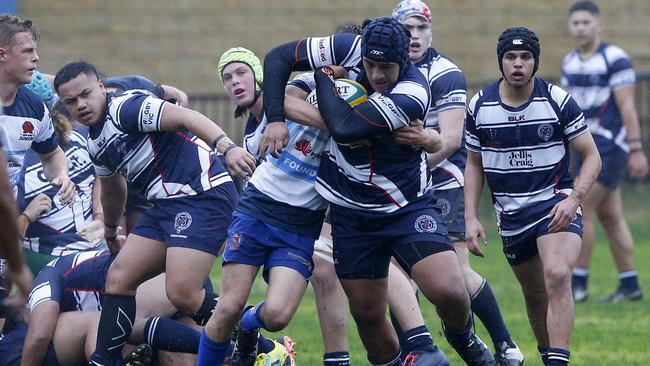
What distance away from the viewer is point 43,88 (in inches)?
323

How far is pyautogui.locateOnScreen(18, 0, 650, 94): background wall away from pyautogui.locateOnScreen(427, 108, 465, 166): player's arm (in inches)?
423

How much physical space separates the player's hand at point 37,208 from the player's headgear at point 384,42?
109 inches

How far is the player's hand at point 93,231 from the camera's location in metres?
8.01

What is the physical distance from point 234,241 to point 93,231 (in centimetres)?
205

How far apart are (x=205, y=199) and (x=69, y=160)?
188cm

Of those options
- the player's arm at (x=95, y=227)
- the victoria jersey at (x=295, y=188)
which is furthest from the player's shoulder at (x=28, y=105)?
the victoria jersey at (x=295, y=188)

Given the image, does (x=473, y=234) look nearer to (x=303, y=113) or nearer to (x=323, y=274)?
(x=323, y=274)

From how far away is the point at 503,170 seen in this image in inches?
266

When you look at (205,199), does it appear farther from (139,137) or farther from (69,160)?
(69,160)

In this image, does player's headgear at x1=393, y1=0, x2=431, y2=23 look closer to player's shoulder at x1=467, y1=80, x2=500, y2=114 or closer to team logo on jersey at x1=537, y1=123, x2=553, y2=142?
player's shoulder at x1=467, y1=80, x2=500, y2=114

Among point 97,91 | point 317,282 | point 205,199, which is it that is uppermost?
point 97,91

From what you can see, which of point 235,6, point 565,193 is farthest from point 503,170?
point 235,6

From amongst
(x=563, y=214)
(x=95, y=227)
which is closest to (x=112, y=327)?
(x=95, y=227)

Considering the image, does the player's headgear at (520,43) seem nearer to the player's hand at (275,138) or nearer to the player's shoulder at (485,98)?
the player's shoulder at (485,98)
